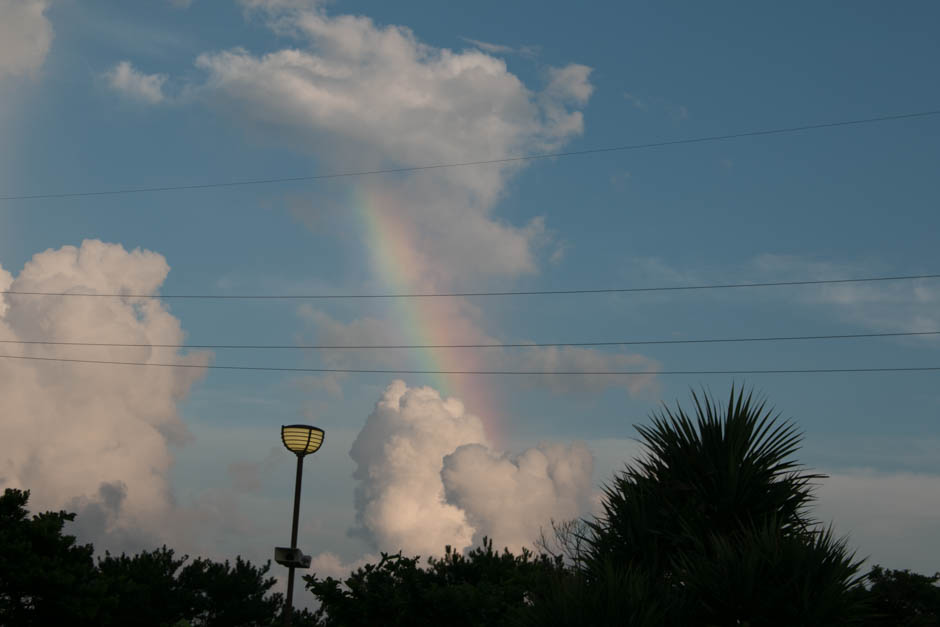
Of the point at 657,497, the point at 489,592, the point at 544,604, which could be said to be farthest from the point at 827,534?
the point at 489,592

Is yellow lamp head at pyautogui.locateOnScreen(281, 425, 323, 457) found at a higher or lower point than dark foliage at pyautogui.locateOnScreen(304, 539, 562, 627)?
higher

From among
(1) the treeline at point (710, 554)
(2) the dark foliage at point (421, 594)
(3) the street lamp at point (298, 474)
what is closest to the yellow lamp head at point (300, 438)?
(3) the street lamp at point (298, 474)

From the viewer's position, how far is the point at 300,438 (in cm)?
1756

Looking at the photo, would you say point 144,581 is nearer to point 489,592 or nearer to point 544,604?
point 489,592

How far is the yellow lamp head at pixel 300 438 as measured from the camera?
57.5 feet

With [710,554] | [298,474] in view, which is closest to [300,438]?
[298,474]

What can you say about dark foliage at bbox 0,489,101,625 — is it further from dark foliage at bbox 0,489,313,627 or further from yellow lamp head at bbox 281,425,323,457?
yellow lamp head at bbox 281,425,323,457

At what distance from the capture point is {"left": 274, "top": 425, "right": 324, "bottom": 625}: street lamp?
54.6 feet

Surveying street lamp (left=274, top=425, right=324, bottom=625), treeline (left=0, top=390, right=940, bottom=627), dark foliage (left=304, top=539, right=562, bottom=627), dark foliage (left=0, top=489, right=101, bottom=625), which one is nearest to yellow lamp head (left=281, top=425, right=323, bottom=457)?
street lamp (left=274, top=425, right=324, bottom=625)

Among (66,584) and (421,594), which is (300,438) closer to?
(421,594)

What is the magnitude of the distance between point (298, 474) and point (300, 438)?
0.94 metres

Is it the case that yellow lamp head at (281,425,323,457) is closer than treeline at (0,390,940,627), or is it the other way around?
treeline at (0,390,940,627)

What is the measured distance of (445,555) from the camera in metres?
29.2

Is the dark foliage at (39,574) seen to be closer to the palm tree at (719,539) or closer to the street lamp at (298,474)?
the street lamp at (298,474)
